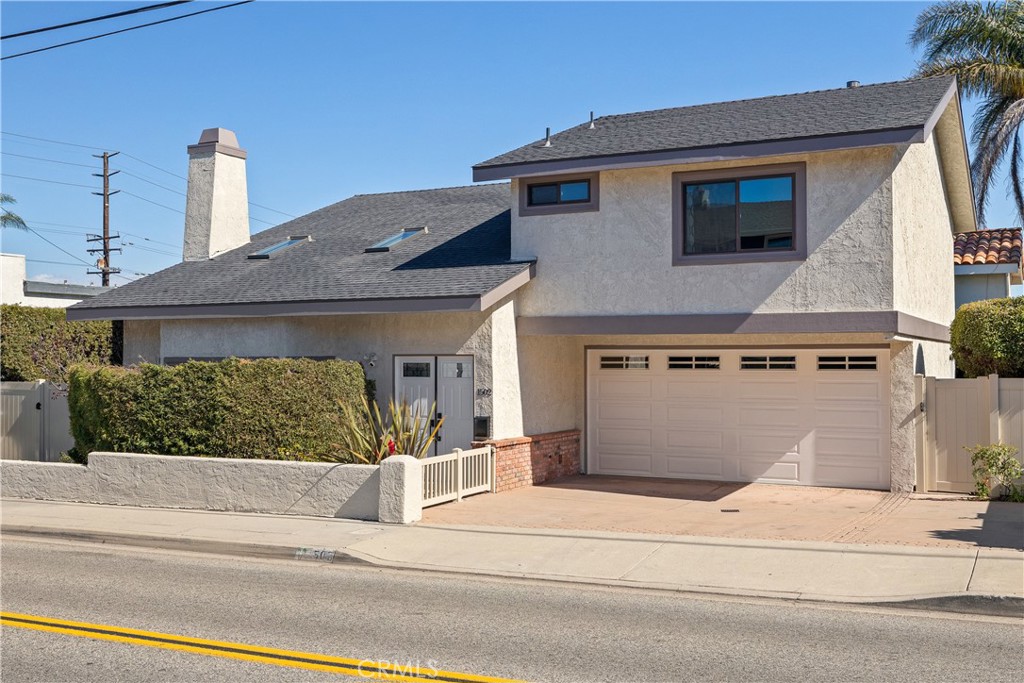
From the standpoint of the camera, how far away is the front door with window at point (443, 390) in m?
17.9

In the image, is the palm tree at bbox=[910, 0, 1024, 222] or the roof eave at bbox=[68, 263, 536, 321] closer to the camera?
the roof eave at bbox=[68, 263, 536, 321]

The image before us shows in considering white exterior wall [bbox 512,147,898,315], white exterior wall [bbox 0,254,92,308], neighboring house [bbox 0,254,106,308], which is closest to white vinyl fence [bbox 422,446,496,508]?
white exterior wall [bbox 512,147,898,315]

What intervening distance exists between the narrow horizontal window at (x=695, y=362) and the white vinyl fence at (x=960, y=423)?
147 inches

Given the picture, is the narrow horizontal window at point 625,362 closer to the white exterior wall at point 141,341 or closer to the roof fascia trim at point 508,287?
the roof fascia trim at point 508,287

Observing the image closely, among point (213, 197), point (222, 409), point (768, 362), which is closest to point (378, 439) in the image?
point (222, 409)

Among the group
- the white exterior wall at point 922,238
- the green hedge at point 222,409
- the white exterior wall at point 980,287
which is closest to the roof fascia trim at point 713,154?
the white exterior wall at point 922,238

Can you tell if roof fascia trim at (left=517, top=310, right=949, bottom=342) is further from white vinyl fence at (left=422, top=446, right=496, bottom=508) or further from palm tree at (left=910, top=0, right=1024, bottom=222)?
palm tree at (left=910, top=0, right=1024, bottom=222)

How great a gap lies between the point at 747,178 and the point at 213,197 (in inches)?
515

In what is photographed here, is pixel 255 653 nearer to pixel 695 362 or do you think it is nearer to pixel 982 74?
pixel 695 362

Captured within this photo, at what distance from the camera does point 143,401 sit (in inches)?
645

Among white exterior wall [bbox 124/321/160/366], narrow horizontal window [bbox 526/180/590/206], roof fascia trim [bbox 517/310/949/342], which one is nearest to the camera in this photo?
roof fascia trim [bbox 517/310/949/342]

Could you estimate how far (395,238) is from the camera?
858 inches

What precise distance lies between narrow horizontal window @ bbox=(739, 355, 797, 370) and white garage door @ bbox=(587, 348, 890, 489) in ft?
0.06

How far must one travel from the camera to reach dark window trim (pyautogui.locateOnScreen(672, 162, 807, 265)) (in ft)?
53.0
